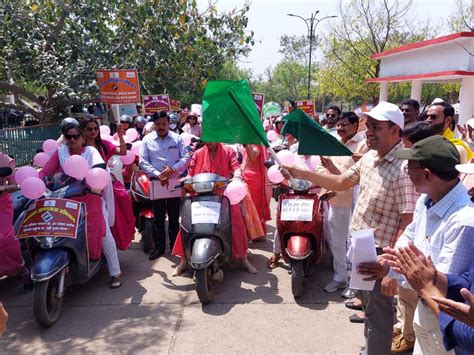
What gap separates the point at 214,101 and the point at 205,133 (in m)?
0.26

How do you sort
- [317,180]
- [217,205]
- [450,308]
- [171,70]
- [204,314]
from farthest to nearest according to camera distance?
[171,70]
[217,205]
[204,314]
[317,180]
[450,308]

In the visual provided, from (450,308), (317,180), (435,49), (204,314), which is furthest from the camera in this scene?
(435,49)

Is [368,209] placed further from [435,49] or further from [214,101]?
[435,49]

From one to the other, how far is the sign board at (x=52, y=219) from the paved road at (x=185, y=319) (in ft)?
2.54

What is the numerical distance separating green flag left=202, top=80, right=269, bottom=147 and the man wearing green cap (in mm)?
1233

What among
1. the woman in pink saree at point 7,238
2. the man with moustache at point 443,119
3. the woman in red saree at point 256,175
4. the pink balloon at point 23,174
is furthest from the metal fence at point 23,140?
the man with moustache at point 443,119

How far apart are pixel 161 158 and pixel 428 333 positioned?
3848mm

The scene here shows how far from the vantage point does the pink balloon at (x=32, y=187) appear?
143 inches

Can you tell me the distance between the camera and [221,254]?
13.5ft

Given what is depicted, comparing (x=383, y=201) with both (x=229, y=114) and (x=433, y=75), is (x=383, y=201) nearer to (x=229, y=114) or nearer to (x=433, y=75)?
(x=229, y=114)

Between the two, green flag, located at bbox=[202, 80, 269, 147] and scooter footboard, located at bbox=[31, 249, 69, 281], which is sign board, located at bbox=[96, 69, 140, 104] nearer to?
scooter footboard, located at bbox=[31, 249, 69, 281]

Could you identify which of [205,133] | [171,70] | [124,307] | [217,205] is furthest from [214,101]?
[171,70]

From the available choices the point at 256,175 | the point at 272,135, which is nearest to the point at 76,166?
the point at 256,175

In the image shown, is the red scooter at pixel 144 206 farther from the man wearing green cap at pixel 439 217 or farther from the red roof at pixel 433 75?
the red roof at pixel 433 75
